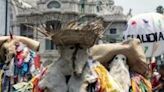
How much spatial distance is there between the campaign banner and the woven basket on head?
13.0 feet

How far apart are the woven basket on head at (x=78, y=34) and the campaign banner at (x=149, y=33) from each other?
3968 mm

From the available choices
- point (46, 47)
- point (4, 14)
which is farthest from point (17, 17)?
point (4, 14)

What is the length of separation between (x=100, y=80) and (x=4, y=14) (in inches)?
540

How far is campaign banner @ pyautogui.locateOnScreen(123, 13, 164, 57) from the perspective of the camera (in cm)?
880

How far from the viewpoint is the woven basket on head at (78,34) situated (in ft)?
15.3

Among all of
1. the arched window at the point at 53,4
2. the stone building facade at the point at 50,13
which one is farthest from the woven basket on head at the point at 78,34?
the arched window at the point at 53,4

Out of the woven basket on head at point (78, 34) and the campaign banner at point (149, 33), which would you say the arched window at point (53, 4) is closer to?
the campaign banner at point (149, 33)

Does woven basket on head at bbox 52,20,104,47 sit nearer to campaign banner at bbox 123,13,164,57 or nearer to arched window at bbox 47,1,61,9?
campaign banner at bbox 123,13,164,57

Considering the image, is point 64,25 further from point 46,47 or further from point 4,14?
point 46,47

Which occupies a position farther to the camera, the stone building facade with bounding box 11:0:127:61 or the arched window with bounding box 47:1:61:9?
the arched window with bounding box 47:1:61:9

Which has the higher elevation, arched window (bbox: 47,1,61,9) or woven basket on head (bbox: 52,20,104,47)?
woven basket on head (bbox: 52,20,104,47)

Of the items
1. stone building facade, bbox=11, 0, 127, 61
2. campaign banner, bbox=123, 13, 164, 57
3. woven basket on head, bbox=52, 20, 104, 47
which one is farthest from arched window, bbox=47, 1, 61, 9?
woven basket on head, bbox=52, 20, 104, 47

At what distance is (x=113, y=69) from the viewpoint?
6.01 m

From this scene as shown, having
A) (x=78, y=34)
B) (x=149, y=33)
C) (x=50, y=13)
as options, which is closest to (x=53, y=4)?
(x=50, y=13)
